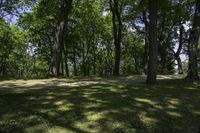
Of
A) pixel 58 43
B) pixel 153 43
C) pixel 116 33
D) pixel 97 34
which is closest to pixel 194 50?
pixel 153 43

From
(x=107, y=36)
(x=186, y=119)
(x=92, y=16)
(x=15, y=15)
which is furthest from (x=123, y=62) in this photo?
(x=186, y=119)

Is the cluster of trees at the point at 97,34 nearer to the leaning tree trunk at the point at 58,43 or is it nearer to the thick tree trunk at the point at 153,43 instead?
the leaning tree trunk at the point at 58,43

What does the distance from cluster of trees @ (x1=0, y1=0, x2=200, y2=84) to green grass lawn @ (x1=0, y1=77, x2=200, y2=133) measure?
15.3 m

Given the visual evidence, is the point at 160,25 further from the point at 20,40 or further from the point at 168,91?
the point at 168,91

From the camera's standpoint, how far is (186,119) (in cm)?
1036

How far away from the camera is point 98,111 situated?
33.7 ft

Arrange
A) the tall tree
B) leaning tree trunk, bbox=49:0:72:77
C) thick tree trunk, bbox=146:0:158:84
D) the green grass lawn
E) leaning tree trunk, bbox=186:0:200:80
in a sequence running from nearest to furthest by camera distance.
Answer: the green grass lawn, thick tree trunk, bbox=146:0:158:84, leaning tree trunk, bbox=186:0:200:80, leaning tree trunk, bbox=49:0:72:77, the tall tree

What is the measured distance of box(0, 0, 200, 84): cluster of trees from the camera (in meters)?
32.4

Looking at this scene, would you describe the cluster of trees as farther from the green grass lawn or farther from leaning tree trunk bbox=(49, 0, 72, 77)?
the green grass lawn

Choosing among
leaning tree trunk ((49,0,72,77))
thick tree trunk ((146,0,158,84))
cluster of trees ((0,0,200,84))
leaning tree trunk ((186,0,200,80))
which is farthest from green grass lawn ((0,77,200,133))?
cluster of trees ((0,0,200,84))

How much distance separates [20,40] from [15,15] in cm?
2261

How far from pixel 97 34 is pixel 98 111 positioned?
42845 millimetres

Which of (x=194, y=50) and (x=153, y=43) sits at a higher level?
(x=153, y=43)

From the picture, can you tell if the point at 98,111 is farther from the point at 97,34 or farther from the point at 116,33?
the point at 97,34
